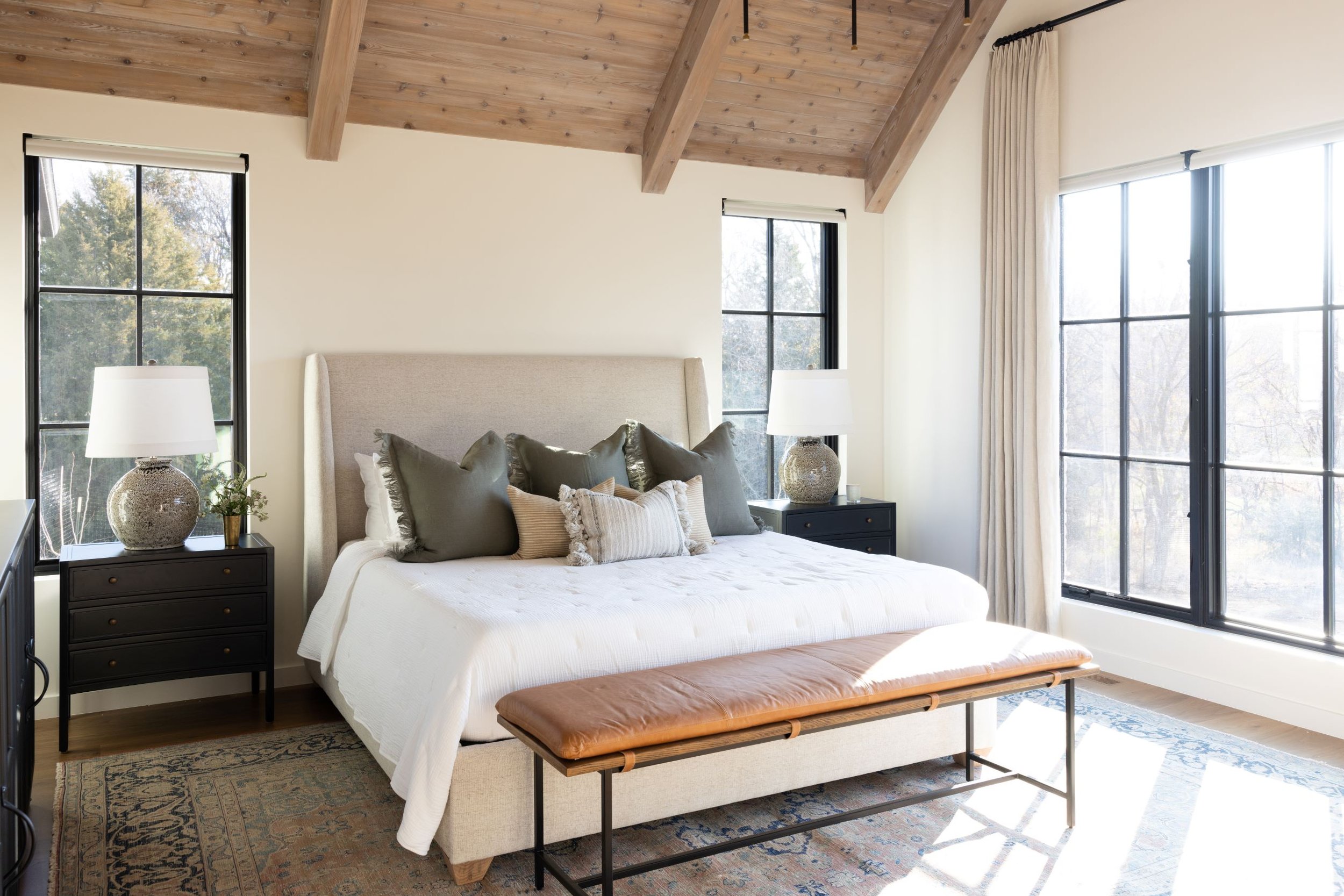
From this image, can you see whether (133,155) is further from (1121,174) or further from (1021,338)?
(1121,174)

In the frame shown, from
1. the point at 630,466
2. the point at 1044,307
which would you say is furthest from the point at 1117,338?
the point at 630,466

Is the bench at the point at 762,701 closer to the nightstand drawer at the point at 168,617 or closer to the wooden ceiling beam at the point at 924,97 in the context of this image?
the nightstand drawer at the point at 168,617

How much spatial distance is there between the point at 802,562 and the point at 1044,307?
1888 mm

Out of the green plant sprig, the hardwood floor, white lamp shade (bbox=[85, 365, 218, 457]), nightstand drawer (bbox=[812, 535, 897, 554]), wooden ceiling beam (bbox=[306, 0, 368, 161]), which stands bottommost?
the hardwood floor

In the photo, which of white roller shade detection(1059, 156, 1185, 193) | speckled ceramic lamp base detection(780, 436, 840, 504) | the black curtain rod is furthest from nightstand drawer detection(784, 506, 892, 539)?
the black curtain rod

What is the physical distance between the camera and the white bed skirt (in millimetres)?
2619

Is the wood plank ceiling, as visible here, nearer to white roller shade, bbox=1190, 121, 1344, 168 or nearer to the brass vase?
white roller shade, bbox=1190, 121, 1344, 168

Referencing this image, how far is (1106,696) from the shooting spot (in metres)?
4.18

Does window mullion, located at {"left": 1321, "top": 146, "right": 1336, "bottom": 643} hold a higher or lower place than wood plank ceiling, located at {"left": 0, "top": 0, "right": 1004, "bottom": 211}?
lower

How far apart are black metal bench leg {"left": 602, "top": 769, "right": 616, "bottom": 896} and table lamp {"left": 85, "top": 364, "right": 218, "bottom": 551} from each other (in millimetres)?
2217

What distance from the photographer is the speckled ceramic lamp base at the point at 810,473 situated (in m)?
5.09

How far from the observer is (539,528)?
12.7 ft

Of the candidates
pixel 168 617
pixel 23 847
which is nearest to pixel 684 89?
pixel 168 617

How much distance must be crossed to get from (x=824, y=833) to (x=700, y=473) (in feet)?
5.88
